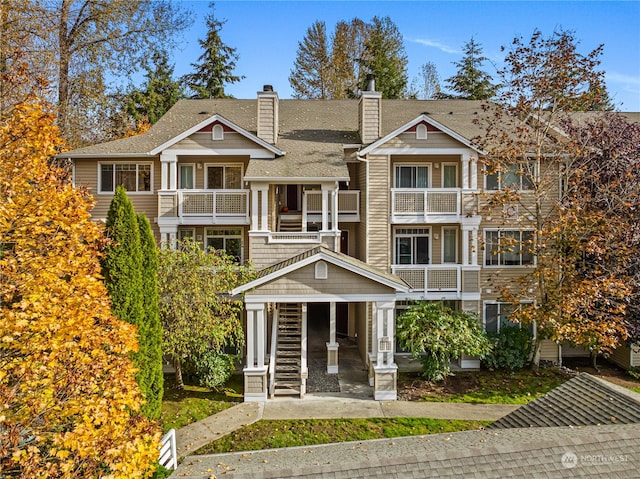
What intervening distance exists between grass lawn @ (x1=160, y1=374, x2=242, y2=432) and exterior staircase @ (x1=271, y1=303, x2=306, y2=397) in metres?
1.50

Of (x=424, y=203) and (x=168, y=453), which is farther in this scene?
(x=424, y=203)

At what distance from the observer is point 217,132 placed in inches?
642

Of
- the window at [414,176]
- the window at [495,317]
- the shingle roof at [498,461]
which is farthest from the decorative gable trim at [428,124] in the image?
the shingle roof at [498,461]

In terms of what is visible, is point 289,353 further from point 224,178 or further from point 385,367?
point 224,178

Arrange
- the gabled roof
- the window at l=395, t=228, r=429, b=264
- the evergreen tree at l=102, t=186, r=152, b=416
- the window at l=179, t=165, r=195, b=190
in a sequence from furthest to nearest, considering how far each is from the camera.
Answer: the window at l=395, t=228, r=429, b=264 < the window at l=179, t=165, r=195, b=190 < the gabled roof < the evergreen tree at l=102, t=186, r=152, b=416

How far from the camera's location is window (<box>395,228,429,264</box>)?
17.8 metres

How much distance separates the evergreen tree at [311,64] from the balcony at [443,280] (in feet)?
83.1

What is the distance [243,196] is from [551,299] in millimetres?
12064

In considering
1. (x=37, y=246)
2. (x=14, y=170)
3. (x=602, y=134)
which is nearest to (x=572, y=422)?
(x=37, y=246)

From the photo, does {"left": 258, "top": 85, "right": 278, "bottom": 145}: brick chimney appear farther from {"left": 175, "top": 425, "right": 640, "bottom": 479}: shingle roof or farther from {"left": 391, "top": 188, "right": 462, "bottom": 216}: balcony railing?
{"left": 175, "top": 425, "right": 640, "bottom": 479}: shingle roof

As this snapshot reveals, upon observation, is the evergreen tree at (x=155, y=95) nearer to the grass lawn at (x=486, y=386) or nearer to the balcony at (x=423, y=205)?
the balcony at (x=423, y=205)

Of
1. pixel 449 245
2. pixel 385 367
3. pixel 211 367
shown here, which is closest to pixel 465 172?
pixel 449 245

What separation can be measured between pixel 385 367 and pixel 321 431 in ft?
10.5

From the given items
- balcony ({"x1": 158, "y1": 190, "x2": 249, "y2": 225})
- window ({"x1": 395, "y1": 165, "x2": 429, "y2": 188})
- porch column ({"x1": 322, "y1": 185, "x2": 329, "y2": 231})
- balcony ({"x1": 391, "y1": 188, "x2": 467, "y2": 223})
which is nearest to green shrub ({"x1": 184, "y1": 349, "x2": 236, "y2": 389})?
balcony ({"x1": 158, "y1": 190, "x2": 249, "y2": 225})
